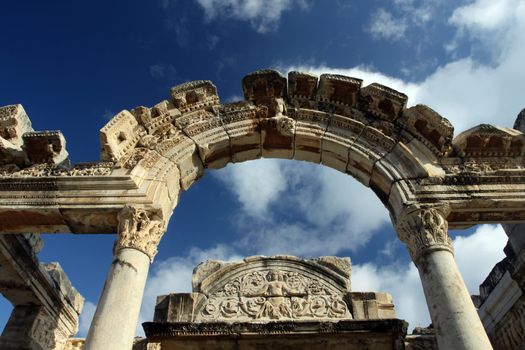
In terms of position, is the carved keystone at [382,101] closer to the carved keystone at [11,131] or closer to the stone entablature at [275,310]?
the stone entablature at [275,310]

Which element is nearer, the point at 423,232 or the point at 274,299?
the point at 423,232

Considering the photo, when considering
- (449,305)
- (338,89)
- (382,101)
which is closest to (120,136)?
(338,89)

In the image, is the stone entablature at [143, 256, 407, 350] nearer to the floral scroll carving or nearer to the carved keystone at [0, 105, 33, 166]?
the floral scroll carving

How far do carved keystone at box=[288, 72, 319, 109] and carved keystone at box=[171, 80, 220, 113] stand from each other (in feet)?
4.92

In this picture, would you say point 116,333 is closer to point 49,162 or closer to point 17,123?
point 49,162

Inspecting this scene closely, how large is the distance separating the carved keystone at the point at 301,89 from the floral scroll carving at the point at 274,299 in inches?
153

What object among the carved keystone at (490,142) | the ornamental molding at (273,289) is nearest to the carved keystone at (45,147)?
the ornamental molding at (273,289)

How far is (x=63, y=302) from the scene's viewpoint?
1027 cm

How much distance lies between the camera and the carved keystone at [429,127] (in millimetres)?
7633

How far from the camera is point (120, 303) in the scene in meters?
5.49

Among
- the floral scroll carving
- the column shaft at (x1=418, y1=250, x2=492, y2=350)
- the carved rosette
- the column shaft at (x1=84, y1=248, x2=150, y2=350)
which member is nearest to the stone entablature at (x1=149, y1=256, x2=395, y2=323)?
the floral scroll carving

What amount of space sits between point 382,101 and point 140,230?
4.99 meters

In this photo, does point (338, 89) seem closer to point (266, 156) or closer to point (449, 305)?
point (266, 156)

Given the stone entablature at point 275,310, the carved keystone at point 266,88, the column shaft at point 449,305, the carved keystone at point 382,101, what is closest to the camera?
the column shaft at point 449,305
